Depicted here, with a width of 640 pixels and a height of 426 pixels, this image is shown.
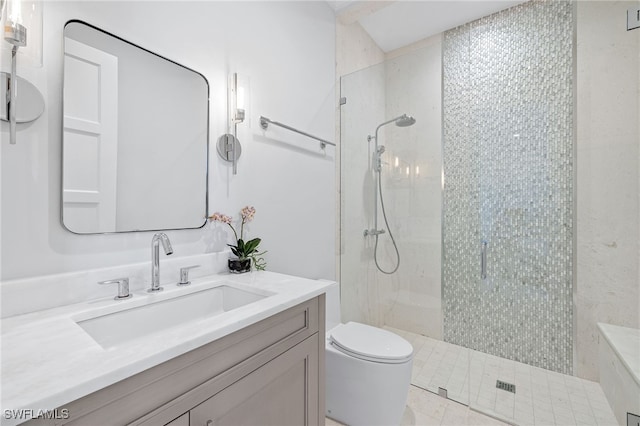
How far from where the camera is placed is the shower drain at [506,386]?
1.82 meters

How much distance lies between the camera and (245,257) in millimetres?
1432

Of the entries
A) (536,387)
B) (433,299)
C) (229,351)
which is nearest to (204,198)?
(229,351)

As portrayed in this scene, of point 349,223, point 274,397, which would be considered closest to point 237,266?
point 274,397

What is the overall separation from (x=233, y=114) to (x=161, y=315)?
94cm

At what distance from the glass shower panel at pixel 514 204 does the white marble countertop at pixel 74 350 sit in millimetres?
1529

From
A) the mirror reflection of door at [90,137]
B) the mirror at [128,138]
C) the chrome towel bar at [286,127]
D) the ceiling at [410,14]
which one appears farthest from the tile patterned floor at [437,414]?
the ceiling at [410,14]

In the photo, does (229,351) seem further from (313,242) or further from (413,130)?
(413,130)

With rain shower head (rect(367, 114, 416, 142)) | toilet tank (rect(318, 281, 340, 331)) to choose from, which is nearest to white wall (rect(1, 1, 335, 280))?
toilet tank (rect(318, 281, 340, 331))

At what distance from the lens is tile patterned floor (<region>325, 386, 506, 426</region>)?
1618mm

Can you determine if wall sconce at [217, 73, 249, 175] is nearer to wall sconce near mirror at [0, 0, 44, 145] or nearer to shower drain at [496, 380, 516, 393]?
wall sconce near mirror at [0, 0, 44, 145]

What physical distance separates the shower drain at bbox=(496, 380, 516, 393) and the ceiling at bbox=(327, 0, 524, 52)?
102 inches

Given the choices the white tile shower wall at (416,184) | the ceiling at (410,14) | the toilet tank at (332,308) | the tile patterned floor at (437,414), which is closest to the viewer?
the tile patterned floor at (437,414)

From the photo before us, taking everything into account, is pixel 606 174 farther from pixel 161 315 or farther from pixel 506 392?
pixel 161 315

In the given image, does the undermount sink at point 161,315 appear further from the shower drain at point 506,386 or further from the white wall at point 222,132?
the shower drain at point 506,386
